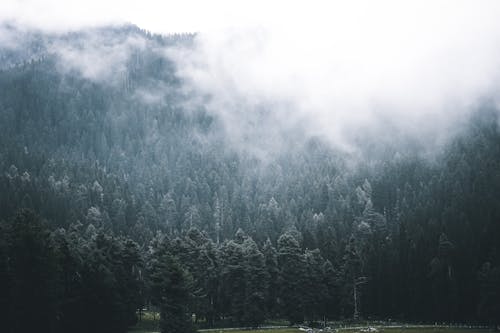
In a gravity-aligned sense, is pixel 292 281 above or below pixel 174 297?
above

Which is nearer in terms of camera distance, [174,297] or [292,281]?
[174,297]

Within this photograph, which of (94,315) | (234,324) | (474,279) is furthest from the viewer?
(474,279)

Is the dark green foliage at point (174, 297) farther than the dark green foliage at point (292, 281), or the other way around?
the dark green foliage at point (292, 281)

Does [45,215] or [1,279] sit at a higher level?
[45,215]

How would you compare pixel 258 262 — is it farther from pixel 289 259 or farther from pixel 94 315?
pixel 94 315

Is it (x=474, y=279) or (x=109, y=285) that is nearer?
(x=109, y=285)

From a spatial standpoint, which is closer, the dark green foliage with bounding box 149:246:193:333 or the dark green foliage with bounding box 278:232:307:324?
the dark green foliage with bounding box 149:246:193:333

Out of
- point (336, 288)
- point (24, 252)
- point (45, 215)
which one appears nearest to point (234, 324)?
point (336, 288)

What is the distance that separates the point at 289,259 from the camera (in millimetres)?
Answer: 105938

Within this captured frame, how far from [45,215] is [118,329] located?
84.1 m

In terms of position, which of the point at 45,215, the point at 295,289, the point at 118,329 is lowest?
the point at 118,329

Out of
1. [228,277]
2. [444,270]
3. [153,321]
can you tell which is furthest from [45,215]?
[444,270]

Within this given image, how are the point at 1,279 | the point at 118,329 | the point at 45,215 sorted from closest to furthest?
the point at 1,279, the point at 118,329, the point at 45,215

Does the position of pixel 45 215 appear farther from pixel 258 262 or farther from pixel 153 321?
pixel 258 262
